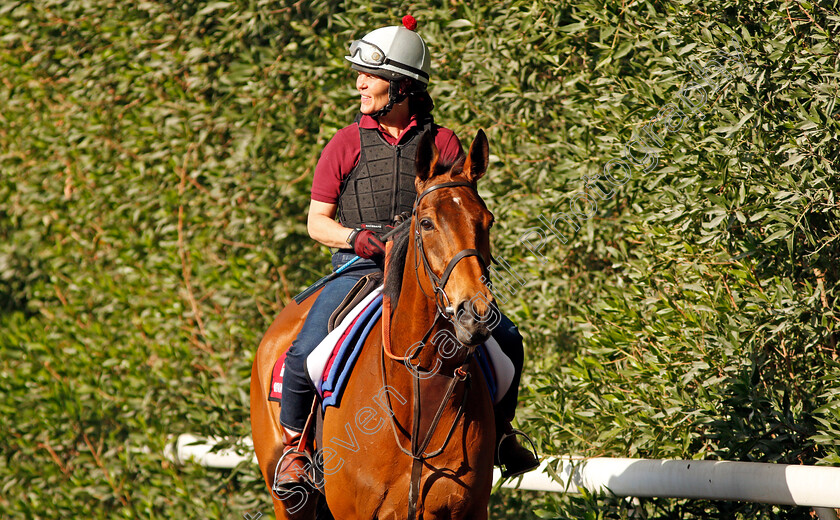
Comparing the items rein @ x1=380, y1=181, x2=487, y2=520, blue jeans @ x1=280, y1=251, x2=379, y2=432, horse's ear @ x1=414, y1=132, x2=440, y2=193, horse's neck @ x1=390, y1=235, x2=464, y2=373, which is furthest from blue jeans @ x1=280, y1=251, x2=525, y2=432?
horse's ear @ x1=414, y1=132, x2=440, y2=193

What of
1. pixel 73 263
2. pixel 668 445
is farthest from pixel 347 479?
pixel 73 263

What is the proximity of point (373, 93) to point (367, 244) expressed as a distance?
3.10ft

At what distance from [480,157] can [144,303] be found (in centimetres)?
566

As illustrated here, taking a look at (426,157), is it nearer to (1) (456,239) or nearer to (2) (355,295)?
(1) (456,239)

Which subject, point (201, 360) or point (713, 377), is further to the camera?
point (201, 360)

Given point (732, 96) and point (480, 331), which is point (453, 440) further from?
point (732, 96)

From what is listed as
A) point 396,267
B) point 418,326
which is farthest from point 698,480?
point 396,267

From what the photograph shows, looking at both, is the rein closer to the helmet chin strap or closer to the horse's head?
the horse's head

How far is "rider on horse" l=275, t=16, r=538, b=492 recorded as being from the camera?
179 inches

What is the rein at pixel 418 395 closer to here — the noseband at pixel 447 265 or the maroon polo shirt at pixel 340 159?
the noseband at pixel 447 265

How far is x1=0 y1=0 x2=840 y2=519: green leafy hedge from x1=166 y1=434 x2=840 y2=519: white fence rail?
0.62ft

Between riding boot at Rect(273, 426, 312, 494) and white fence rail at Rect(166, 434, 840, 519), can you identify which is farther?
riding boot at Rect(273, 426, 312, 494)

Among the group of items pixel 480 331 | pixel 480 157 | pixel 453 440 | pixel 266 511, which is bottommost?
pixel 266 511

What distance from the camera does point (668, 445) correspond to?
527cm
